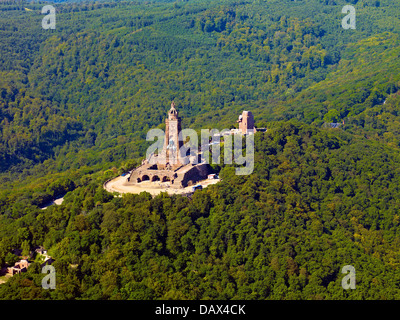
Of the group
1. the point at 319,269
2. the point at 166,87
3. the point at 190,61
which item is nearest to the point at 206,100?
the point at 166,87

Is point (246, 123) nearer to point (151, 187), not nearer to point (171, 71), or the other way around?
point (151, 187)

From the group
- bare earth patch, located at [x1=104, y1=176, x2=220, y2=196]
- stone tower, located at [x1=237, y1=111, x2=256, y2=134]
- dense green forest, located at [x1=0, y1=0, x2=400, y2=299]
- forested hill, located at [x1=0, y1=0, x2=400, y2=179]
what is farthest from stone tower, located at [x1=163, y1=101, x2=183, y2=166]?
forested hill, located at [x1=0, y1=0, x2=400, y2=179]

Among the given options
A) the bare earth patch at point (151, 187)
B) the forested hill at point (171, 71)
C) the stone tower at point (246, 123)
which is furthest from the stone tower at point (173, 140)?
the forested hill at point (171, 71)

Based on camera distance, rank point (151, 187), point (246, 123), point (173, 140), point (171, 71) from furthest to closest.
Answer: point (171, 71) < point (246, 123) < point (173, 140) < point (151, 187)

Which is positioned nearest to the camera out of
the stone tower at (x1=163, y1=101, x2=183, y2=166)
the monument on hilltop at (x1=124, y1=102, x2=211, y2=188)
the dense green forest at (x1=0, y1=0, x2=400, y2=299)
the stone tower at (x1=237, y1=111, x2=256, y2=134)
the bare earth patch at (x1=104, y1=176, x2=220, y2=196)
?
the dense green forest at (x1=0, y1=0, x2=400, y2=299)

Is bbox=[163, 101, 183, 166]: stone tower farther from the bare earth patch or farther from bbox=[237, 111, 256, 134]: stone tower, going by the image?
bbox=[237, 111, 256, 134]: stone tower

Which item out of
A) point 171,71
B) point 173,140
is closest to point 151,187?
point 173,140

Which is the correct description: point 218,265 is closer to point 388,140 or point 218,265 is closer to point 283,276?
point 283,276

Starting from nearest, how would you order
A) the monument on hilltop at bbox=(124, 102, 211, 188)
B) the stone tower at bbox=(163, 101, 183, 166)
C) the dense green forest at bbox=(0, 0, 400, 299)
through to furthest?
the dense green forest at bbox=(0, 0, 400, 299), the monument on hilltop at bbox=(124, 102, 211, 188), the stone tower at bbox=(163, 101, 183, 166)

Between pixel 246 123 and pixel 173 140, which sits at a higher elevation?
pixel 173 140
